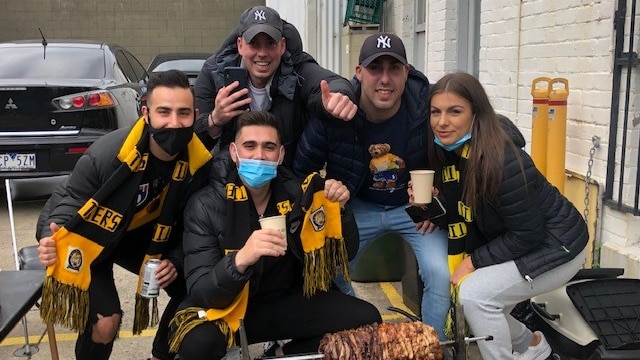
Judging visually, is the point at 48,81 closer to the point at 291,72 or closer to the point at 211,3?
the point at 291,72

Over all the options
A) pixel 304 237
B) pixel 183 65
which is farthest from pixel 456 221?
pixel 183 65

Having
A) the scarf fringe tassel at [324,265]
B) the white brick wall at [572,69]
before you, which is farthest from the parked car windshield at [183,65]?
the scarf fringe tassel at [324,265]

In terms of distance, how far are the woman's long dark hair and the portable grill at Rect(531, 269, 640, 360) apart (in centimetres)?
81

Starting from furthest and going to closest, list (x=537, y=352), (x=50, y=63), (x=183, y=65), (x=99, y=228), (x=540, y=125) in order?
(x=183, y=65) → (x=50, y=63) → (x=540, y=125) → (x=537, y=352) → (x=99, y=228)

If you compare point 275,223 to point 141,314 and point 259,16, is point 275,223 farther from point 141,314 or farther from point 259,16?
point 259,16

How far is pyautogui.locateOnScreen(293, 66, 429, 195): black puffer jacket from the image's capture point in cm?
326

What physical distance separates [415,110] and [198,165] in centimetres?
115

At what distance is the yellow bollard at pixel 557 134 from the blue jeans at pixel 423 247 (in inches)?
46.7

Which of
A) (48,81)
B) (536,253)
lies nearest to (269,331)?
(536,253)

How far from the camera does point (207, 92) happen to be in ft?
11.6

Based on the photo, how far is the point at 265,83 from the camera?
346 centimetres

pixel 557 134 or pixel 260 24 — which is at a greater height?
pixel 260 24

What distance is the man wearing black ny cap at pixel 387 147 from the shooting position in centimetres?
323

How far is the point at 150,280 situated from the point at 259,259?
0.57 meters
